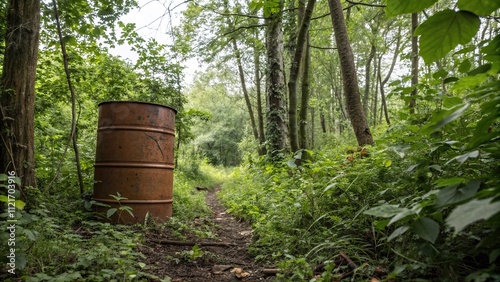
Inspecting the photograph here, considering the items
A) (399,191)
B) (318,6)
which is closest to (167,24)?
(399,191)

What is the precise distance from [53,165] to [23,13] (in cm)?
213

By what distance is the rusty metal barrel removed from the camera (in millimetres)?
3930

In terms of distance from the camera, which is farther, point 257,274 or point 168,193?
point 168,193

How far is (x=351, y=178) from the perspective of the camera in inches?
108

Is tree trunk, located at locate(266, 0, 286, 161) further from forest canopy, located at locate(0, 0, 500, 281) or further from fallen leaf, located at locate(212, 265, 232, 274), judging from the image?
fallen leaf, located at locate(212, 265, 232, 274)

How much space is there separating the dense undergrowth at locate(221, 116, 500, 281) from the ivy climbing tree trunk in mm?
2581

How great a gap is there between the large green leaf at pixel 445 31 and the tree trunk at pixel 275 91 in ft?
21.1

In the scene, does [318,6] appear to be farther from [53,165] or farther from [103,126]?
[53,165]

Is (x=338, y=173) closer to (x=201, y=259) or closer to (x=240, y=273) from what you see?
(x=240, y=273)

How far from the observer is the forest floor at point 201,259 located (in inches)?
97.5

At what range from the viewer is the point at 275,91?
7391 millimetres

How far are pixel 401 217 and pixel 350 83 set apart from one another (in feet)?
10.3

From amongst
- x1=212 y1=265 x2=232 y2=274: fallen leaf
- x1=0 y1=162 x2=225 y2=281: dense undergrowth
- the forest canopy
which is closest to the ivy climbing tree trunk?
the forest canopy

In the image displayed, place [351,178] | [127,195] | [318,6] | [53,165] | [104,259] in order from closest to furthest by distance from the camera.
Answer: [104,259], [351,178], [127,195], [53,165], [318,6]
